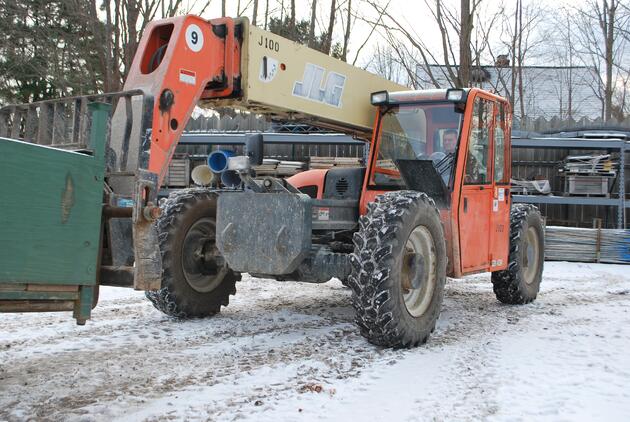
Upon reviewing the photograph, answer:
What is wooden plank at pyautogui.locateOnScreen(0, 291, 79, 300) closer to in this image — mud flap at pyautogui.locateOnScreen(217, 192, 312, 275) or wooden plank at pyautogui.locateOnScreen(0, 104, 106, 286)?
wooden plank at pyautogui.locateOnScreen(0, 104, 106, 286)

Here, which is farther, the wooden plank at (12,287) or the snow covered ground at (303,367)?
the snow covered ground at (303,367)

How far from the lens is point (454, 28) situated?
→ 15367 millimetres

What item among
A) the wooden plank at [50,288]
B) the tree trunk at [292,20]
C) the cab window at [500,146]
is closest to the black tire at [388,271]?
the cab window at [500,146]

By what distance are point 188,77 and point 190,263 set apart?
7.31ft

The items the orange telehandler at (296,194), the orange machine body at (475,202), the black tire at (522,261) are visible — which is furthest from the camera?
the black tire at (522,261)

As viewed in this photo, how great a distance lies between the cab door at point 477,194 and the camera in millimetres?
6535

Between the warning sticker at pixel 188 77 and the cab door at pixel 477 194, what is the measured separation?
297 centimetres

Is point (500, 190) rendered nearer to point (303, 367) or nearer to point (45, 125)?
point (303, 367)

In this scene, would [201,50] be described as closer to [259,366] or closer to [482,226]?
[259,366]

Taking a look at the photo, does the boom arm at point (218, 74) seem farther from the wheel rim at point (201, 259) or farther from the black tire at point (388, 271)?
the wheel rim at point (201, 259)

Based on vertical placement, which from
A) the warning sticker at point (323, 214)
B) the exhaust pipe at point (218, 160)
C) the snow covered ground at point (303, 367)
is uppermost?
the exhaust pipe at point (218, 160)

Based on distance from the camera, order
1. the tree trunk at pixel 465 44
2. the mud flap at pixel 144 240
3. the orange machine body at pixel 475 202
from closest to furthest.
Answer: the mud flap at pixel 144 240
the orange machine body at pixel 475 202
the tree trunk at pixel 465 44

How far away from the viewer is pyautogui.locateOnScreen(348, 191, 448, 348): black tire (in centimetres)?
511

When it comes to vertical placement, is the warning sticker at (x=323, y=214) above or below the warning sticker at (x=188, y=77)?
below
